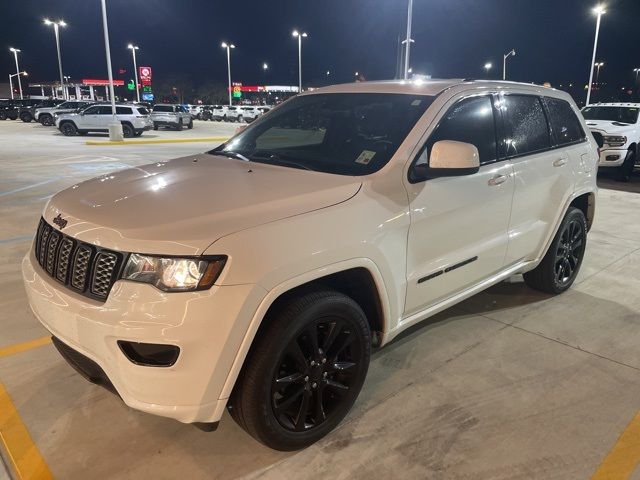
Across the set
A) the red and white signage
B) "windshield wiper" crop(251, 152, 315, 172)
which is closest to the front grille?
"windshield wiper" crop(251, 152, 315, 172)

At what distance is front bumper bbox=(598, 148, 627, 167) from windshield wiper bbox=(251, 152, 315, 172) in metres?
10.6

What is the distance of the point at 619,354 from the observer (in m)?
3.75

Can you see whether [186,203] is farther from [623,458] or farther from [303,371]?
[623,458]

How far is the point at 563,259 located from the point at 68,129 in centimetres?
2424

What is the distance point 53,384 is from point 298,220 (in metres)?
2.07

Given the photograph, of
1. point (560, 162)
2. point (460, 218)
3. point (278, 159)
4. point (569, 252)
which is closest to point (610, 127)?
point (569, 252)

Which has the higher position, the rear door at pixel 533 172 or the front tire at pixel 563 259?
the rear door at pixel 533 172

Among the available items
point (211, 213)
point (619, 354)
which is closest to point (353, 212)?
point (211, 213)

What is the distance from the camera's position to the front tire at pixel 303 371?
236 cm

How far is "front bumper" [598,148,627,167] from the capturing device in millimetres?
11656

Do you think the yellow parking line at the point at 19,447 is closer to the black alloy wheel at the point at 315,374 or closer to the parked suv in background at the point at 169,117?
the black alloy wheel at the point at 315,374

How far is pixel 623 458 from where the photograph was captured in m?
2.67

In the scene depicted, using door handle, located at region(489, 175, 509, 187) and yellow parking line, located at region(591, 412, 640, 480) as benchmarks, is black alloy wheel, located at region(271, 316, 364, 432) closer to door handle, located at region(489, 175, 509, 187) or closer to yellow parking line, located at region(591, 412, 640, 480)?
yellow parking line, located at region(591, 412, 640, 480)

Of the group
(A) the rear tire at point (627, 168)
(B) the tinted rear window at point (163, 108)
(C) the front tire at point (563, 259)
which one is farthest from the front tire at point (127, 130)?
(C) the front tire at point (563, 259)
